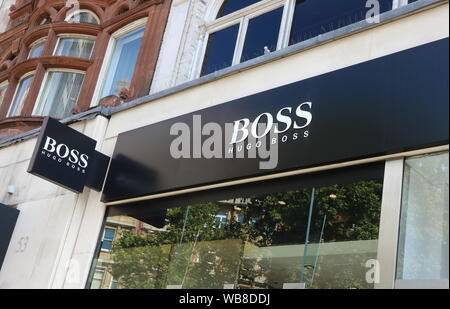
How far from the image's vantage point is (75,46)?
566 inches

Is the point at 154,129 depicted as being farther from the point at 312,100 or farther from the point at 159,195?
the point at 312,100

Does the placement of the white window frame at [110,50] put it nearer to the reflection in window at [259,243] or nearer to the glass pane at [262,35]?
the glass pane at [262,35]

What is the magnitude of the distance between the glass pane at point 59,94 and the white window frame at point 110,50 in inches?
29.0

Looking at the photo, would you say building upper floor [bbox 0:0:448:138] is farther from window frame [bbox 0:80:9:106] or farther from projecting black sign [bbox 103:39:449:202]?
projecting black sign [bbox 103:39:449:202]

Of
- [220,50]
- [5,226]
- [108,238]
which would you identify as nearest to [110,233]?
[108,238]

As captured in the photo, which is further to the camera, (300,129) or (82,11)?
(82,11)

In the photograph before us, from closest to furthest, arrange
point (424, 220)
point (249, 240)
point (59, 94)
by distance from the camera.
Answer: point (424, 220) < point (249, 240) < point (59, 94)

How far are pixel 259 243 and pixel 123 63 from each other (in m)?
6.81

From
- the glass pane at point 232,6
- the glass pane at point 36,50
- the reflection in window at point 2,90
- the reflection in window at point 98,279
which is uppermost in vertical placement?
the glass pane at point 36,50

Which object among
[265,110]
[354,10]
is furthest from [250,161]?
[354,10]

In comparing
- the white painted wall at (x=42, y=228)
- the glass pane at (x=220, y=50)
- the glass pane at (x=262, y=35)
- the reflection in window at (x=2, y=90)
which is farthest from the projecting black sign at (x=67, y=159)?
the reflection in window at (x=2, y=90)

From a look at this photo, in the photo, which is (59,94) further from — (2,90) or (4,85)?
(2,90)

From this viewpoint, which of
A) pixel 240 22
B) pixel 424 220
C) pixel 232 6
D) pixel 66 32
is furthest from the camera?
pixel 66 32

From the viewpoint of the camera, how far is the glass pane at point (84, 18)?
14.6 m
